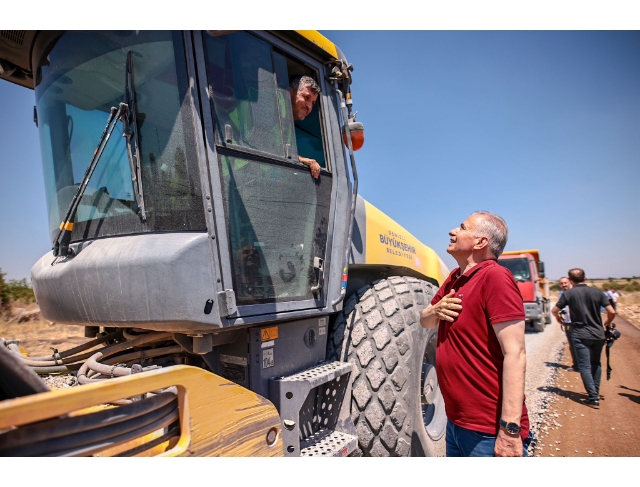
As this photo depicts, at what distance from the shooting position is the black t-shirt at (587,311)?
5.29 metres

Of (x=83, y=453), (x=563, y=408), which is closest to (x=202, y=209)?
(x=83, y=453)

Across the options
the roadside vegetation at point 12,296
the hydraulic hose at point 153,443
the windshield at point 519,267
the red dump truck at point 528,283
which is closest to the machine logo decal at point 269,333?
the hydraulic hose at point 153,443

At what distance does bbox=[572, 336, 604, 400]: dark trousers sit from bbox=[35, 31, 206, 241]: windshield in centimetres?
541

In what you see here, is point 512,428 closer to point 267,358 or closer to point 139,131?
point 267,358

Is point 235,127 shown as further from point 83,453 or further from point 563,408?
point 563,408

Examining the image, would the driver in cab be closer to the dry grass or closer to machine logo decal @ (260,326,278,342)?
machine logo decal @ (260,326,278,342)

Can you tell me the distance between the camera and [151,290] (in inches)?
69.4

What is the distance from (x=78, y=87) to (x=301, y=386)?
78.2 inches

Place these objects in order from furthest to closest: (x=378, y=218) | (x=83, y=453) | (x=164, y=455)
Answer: (x=378, y=218) < (x=164, y=455) < (x=83, y=453)

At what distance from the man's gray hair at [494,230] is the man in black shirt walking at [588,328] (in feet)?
14.1

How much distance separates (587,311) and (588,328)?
0.73ft

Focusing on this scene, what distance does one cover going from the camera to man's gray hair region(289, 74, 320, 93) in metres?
2.53

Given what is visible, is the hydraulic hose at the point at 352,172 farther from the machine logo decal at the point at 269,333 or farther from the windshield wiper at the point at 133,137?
the windshield wiper at the point at 133,137

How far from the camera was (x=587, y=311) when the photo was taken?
17.6 ft
